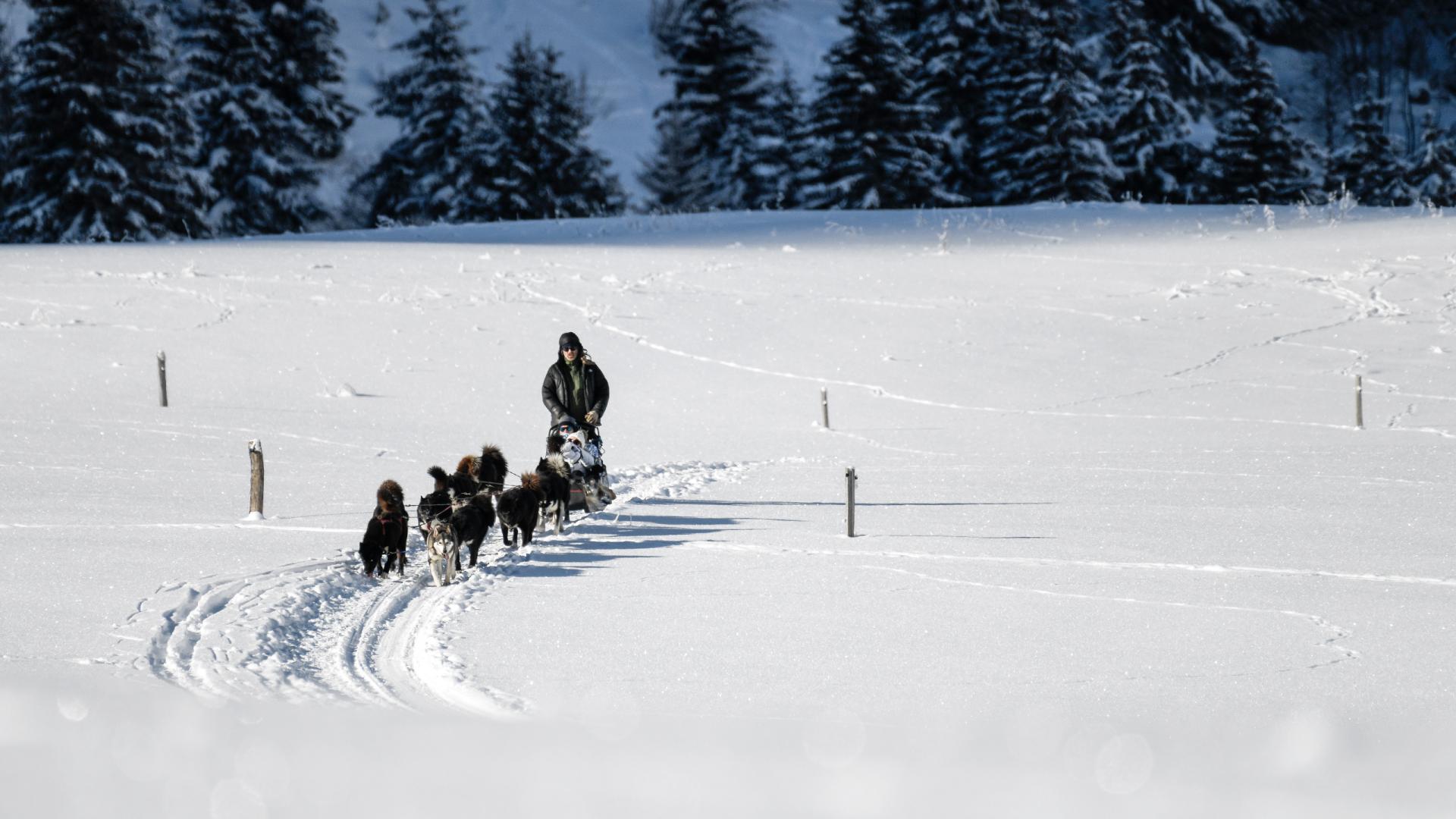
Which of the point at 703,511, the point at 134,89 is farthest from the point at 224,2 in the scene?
the point at 703,511

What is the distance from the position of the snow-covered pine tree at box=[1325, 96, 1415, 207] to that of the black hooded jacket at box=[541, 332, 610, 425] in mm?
46060

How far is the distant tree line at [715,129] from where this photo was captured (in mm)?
43781

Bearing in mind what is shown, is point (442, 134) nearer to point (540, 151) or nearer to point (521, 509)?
point (540, 151)

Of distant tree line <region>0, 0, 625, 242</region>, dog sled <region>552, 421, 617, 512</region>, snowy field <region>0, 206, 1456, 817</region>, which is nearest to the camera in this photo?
snowy field <region>0, 206, 1456, 817</region>

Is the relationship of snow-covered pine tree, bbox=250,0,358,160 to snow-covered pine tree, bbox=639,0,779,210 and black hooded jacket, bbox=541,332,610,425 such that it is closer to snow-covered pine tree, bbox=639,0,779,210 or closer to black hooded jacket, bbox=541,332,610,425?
snow-covered pine tree, bbox=639,0,779,210

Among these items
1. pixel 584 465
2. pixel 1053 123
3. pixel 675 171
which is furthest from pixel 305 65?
pixel 584 465

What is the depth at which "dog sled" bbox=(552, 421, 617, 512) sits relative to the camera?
41.8ft

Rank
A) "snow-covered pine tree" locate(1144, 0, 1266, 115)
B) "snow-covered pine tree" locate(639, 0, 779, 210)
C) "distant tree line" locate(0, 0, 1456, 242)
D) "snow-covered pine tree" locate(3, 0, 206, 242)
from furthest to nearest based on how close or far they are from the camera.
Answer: "snow-covered pine tree" locate(1144, 0, 1266, 115) → "snow-covered pine tree" locate(639, 0, 779, 210) → "distant tree line" locate(0, 0, 1456, 242) → "snow-covered pine tree" locate(3, 0, 206, 242)

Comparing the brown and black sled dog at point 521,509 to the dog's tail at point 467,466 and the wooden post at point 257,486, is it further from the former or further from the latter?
the wooden post at point 257,486

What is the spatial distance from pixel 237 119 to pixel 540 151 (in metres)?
11.1

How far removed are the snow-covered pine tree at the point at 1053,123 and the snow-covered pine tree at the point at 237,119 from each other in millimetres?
27248

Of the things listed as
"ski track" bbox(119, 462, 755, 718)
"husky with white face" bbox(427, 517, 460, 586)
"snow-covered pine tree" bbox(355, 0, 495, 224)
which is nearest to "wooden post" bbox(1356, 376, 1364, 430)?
"ski track" bbox(119, 462, 755, 718)

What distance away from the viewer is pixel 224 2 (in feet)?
156

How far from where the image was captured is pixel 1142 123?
52344 mm
